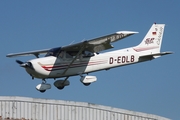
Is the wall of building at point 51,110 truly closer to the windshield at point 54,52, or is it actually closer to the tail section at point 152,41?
the windshield at point 54,52

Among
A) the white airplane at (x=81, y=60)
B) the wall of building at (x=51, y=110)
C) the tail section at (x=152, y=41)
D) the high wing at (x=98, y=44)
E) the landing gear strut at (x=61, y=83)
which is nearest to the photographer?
the wall of building at (x=51, y=110)

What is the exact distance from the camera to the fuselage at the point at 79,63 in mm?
27953

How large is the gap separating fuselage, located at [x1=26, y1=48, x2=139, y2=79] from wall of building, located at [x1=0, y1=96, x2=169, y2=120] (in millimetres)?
2326

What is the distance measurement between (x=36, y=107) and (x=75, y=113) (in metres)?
1.75

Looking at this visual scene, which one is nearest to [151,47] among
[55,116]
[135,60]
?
[135,60]

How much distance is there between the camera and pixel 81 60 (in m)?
29.0

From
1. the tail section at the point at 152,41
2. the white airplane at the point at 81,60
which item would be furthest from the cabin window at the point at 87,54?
the tail section at the point at 152,41

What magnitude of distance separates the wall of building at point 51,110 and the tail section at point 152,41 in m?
5.36

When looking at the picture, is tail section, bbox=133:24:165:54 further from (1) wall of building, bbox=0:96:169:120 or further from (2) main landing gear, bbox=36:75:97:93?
(1) wall of building, bbox=0:96:169:120

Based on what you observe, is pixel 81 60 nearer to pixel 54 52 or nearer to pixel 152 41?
pixel 54 52

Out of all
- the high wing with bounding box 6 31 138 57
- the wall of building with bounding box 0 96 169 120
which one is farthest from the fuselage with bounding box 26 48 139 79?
the wall of building with bounding box 0 96 169 120

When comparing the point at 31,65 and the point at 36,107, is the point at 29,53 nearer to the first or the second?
the point at 31,65

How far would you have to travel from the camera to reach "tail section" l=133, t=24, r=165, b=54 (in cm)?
3153

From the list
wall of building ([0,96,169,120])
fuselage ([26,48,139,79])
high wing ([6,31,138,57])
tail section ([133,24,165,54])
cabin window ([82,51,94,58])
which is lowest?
wall of building ([0,96,169,120])
